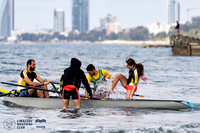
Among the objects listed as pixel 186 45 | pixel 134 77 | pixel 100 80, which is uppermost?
pixel 186 45

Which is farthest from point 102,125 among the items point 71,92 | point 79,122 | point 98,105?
point 98,105

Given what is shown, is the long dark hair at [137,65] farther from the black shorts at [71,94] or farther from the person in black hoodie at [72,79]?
the black shorts at [71,94]

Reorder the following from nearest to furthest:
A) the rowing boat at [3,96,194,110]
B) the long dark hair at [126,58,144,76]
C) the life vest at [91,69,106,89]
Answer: the long dark hair at [126,58,144,76] < the rowing boat at [3,96,194,110] < the life vest at [91,69,106,89]

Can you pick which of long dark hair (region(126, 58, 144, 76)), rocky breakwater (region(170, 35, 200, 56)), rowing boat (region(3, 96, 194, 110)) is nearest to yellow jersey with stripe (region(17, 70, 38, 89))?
rowing boat (region(3, 96, 194, 110))

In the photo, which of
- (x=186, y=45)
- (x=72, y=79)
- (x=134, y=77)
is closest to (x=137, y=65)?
(x=134, y=77)

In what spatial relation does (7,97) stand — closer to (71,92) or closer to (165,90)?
(71,92)

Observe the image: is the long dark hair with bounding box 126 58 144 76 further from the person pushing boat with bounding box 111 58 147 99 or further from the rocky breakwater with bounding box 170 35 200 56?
the rocky breakwater with bounding box 170 35 200 56

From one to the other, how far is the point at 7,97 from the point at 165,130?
5.99 metres

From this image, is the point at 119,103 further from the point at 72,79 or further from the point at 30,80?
the point at 30,80

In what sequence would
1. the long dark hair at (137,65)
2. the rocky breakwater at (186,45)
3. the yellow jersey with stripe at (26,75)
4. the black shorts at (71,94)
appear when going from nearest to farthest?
the black shorts at (71,94)
the long dark hair at (137,65)
the yellow jersey with stripe at (26,75)
the rocky breakwater at (186,45)

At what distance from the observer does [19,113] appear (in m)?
13.8

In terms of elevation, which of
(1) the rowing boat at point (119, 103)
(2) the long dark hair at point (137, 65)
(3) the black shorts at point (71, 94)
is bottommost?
(1) the rowing boat at point (119, 103)

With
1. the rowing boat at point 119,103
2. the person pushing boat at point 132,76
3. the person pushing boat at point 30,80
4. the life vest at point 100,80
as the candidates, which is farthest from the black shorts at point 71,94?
the person pushing boat at point 132,76

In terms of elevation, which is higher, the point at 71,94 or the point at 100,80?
the point at 100,80
